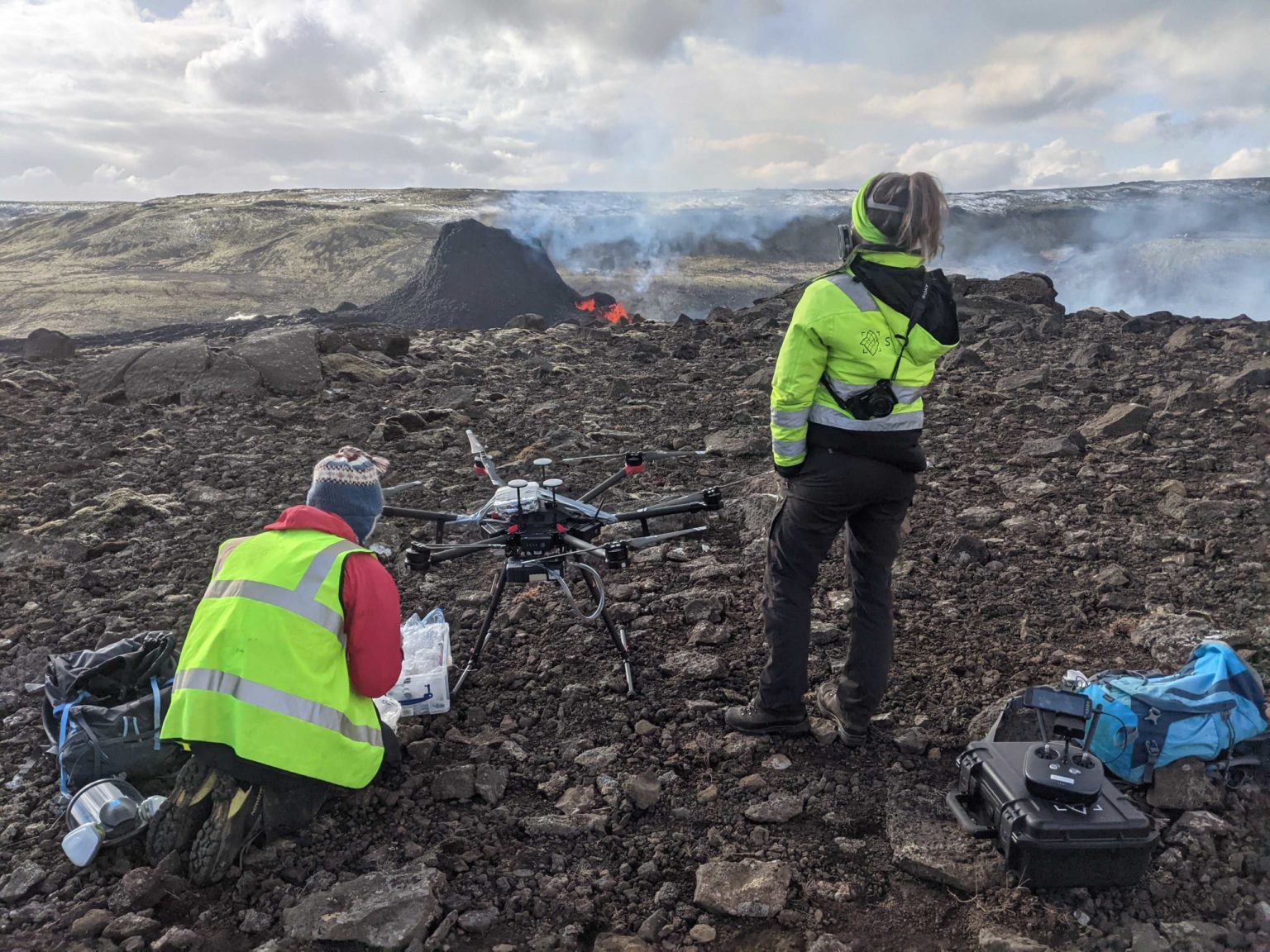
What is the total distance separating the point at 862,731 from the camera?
3141mm

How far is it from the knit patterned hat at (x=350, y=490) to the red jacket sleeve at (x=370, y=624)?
0.84 ft

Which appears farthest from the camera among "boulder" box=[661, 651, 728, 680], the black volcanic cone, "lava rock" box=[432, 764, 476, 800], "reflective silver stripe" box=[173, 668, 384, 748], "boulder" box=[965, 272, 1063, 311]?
the black volcanic cone

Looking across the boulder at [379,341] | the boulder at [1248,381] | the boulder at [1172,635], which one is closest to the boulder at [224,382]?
the boulder at [379,341]

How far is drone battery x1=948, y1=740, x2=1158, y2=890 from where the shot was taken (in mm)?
2324

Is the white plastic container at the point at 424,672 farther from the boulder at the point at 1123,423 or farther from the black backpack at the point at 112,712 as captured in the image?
the boulder at the point at 1123,423

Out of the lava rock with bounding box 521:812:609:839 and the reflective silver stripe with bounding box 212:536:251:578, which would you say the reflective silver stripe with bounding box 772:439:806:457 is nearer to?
the lava rock with bounding box 521:812:609:839

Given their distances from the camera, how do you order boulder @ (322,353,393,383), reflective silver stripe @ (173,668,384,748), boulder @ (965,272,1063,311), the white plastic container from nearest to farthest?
reflective silver stripe @ (173,668,384,748) < the white plastic container < boulder @ (322,353,393,383) < boulder @ (965,272,1063,311)

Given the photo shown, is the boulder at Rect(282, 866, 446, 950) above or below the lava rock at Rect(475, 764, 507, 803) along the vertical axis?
above

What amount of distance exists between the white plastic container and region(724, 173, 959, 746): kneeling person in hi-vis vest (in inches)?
52.9

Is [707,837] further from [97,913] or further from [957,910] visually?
[97,913]

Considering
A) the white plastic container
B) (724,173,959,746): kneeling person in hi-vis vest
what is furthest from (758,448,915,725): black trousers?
the white plastic container

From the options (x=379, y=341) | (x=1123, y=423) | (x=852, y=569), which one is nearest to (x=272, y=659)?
(x=852, y=569)

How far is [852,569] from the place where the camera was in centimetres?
315

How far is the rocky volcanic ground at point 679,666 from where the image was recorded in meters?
2.41
